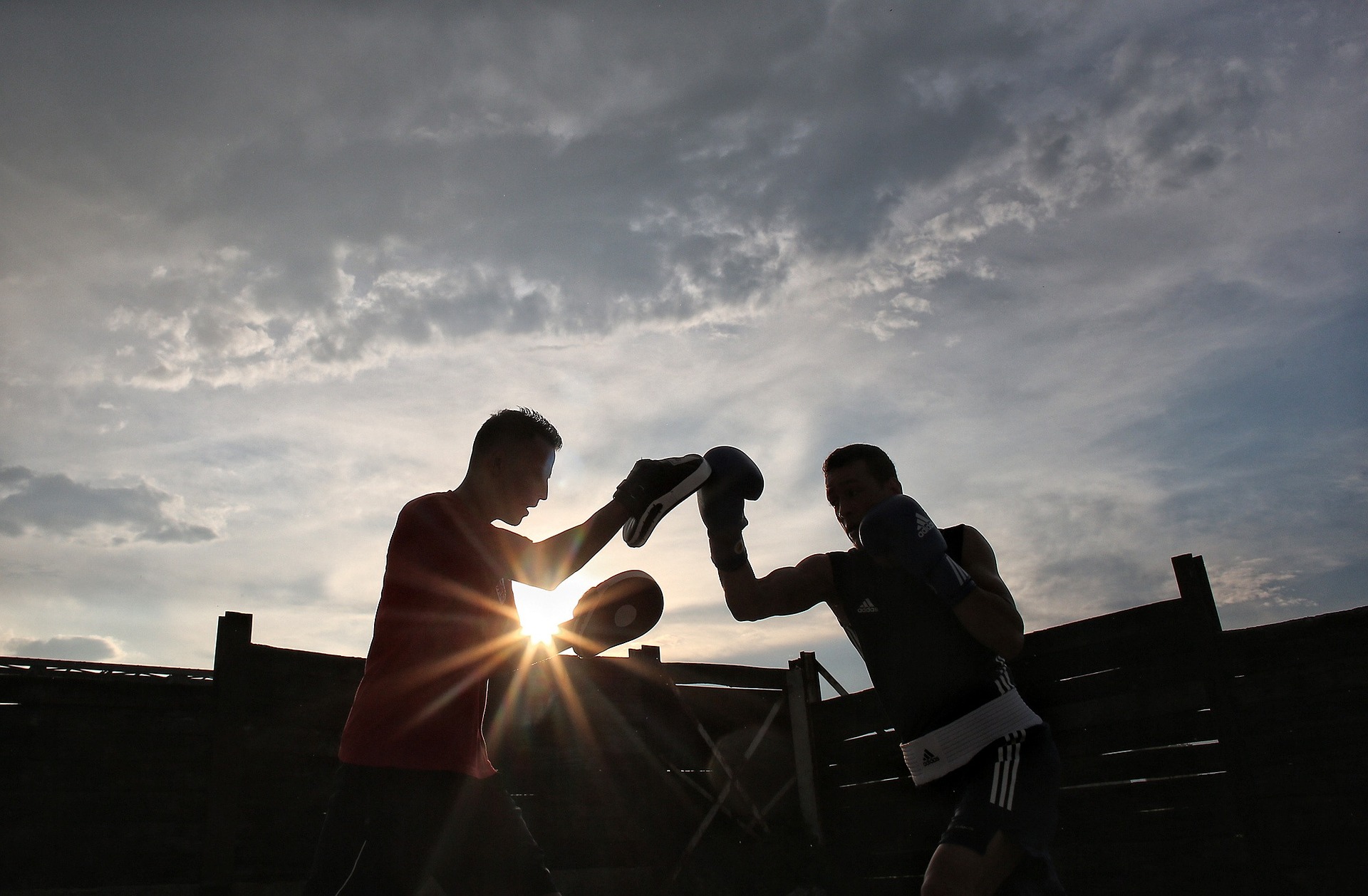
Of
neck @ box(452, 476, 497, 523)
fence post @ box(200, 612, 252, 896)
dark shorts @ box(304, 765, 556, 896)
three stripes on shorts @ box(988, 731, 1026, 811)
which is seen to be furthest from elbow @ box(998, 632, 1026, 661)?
fence post @ box(200, 612, 252, 896)

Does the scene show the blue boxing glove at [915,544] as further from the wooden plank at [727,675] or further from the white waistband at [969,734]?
the wooden plank at [727,675]

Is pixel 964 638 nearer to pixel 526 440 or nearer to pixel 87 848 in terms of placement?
pixel 526 440

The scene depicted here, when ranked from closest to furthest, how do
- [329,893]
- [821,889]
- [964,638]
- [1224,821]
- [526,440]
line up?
[329,893] < [964,638] < [526,440] < [1224,821] < [821,889]

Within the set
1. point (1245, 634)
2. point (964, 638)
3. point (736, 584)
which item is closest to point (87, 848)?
point (736, 584)

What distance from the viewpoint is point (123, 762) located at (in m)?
4.76

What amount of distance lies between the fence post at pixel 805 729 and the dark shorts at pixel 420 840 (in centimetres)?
490

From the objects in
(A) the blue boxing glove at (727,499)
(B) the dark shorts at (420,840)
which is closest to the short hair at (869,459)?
(A) the blue boxing glove at (727,499)

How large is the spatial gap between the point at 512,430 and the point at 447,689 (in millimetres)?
1025

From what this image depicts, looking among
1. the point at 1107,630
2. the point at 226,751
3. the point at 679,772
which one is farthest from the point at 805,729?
the point at 226,751

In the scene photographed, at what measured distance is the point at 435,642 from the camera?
2.96 metres

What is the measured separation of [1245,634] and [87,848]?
21.0 feet

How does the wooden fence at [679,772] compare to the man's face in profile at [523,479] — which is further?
the wooden fence at [679,772]

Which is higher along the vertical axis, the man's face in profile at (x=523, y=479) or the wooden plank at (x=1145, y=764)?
the man's face in profile at (x=523, y=479)

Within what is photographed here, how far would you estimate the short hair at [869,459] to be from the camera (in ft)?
12.2
